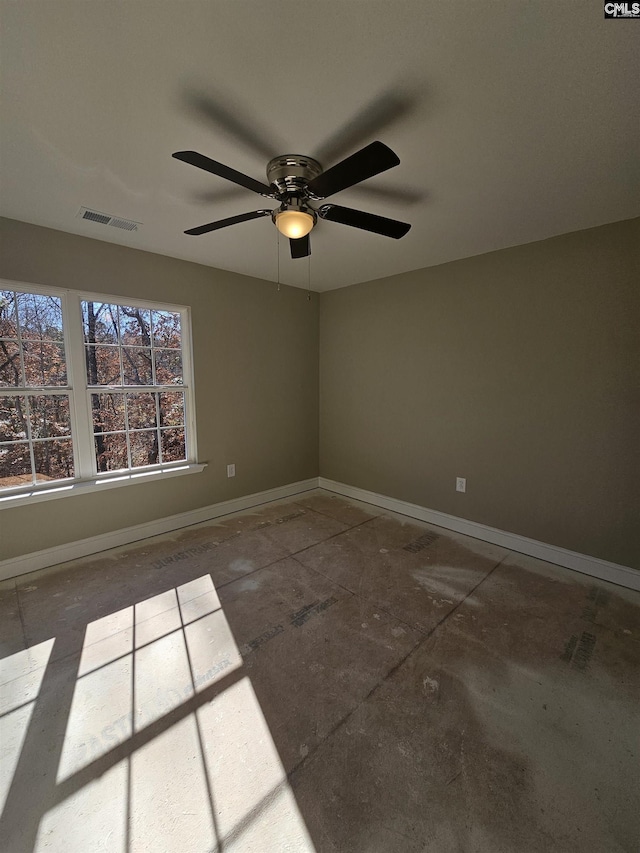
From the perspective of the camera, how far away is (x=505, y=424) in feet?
9.69

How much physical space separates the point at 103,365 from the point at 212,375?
36.0 inches

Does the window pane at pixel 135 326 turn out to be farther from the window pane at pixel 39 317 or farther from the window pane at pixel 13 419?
the window pane at pixel 13 419

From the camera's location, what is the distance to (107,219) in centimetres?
235

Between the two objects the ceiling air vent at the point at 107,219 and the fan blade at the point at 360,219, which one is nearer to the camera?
the fan blade at the point at 360,219

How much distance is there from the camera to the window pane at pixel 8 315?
2.42m

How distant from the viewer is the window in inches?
98.2

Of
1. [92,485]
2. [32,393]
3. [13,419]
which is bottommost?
[92,485]

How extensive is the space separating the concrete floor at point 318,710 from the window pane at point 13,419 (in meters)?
1.01

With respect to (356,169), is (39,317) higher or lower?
lower

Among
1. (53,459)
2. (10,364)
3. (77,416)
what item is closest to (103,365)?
(77,416)

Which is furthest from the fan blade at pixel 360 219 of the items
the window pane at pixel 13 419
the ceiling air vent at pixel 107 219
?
the window pane at pixel 13 419

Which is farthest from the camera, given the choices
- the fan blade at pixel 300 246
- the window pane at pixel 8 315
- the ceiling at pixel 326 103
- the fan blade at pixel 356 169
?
the window pane at pixel 8 315

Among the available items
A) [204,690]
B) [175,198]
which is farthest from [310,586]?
[175,198]

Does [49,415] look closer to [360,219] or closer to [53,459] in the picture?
[53,459]
